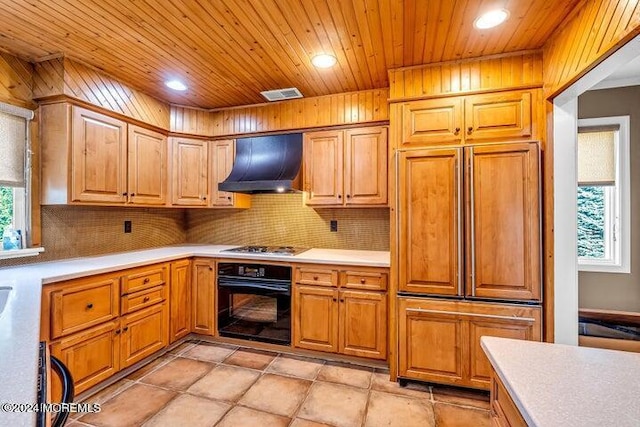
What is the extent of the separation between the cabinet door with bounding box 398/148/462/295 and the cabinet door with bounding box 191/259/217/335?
6.24ft

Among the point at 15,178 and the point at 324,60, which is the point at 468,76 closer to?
the point at 324,60

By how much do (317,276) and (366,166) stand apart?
3.89ft

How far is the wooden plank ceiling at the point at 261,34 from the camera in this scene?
1.81m

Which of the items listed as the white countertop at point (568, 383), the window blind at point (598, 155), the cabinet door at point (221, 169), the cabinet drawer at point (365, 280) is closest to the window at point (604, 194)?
the window blind at point (598, 155)

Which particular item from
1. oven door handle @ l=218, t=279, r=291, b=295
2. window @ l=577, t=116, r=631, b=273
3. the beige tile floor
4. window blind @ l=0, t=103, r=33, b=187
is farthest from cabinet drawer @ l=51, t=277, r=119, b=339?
window @ l=577, t=116, r=631, b=273

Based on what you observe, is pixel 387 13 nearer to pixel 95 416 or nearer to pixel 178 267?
pixel 178 267

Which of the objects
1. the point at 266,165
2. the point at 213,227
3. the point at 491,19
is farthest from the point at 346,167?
the point at 213,227

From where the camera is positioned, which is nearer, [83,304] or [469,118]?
[83,304]

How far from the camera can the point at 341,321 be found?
2.71 meters

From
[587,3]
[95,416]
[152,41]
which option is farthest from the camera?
[152,41]

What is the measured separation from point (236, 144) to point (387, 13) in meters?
2.19

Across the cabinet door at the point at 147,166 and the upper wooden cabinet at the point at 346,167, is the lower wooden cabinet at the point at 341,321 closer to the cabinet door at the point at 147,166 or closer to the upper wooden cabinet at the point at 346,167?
the upper wooden cabinet at the point at 346,167

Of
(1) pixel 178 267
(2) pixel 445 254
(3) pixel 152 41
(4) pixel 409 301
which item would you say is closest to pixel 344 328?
(4) pixel 409 301

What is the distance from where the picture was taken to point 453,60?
2.39 m
